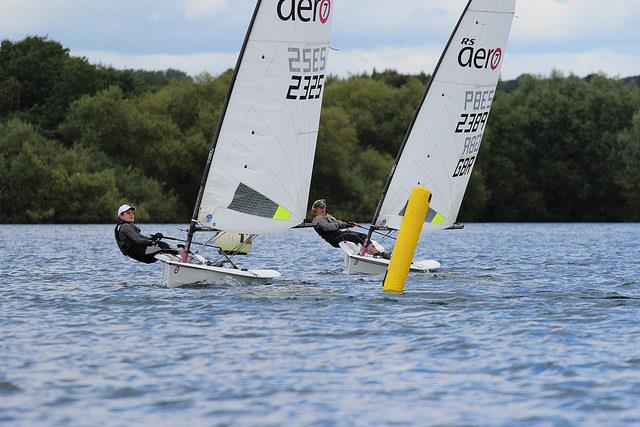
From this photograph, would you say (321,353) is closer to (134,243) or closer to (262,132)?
(134,243)

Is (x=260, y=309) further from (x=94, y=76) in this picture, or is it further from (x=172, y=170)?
(x=94, y=76)

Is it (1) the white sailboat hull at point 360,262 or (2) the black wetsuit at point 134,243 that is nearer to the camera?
(2) the black wetsuit at point 134,243

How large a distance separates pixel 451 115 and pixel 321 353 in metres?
13.5

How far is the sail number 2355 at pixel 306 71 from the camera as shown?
21391 millimetres

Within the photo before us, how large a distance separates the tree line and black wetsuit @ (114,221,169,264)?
5064 cm

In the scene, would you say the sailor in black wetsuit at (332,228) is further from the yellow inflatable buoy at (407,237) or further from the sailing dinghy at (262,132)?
the yellow inflatable buoy at (407,237)

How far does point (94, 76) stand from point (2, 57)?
29.9ft

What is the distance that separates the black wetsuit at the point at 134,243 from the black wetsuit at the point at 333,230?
3728mm

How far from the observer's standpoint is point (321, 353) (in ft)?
45.7

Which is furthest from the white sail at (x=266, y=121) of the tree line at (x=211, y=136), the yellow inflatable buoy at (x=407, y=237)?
the tree line at (x=211, y=136)

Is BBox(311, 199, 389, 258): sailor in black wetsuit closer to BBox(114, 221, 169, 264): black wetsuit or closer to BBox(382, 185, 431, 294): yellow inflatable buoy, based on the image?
BBox(382, 185, 431, 294): yellow inflatable buoy

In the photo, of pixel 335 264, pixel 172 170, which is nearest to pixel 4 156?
pixel 172 170

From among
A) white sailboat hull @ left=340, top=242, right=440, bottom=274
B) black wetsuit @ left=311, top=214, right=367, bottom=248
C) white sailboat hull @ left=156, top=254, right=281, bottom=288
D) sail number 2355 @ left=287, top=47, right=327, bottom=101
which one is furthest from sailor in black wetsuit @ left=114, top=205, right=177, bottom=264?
white sailboat hull @ left=340, top=242, right=440, bottom=274

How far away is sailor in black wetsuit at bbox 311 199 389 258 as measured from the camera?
77.3 ft
